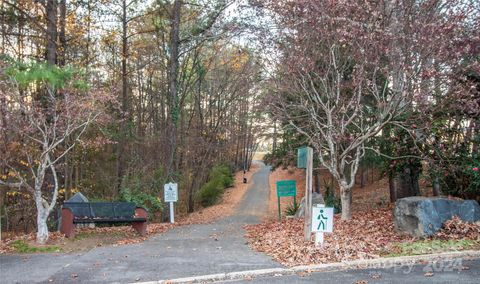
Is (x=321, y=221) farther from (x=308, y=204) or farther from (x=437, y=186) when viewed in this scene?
(x=437, y=186)

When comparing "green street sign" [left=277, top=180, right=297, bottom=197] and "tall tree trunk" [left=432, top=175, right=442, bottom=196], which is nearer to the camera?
"tall tree trunk" [left=432, top=175, right=442, bottom=196]

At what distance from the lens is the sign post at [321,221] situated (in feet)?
24.2

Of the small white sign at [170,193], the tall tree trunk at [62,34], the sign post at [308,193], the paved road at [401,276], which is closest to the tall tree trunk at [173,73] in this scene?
the small white sign at [170,193]

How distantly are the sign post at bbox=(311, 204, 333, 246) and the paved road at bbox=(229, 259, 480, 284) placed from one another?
1325 mm

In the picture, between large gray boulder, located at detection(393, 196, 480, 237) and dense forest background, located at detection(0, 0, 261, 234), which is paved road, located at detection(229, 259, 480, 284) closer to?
large gray boulder, located at detection(393, 196, 480, 237)

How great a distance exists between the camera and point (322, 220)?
7414 mm

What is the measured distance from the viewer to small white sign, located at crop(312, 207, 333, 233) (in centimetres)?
738

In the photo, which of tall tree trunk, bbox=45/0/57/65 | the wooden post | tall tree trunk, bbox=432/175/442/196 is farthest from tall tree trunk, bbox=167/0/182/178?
tall tree trunk, bbox=432/175/442/196

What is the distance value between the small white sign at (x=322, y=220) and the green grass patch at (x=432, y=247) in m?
1.06

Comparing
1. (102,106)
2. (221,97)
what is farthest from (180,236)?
(221,97)

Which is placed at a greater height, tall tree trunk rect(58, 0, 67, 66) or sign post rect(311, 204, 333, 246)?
tall tree trunk rect(58, 0, 67, 66)

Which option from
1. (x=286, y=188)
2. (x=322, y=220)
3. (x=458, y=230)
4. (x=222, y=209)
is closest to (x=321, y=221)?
(x=322, y=220)

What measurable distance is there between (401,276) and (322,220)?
1939 mm

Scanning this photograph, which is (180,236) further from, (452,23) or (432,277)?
(452,23)
